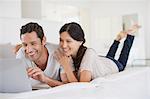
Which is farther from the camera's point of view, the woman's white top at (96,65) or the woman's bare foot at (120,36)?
the woman's bare foot at (120,36)

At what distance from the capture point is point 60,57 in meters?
1.23

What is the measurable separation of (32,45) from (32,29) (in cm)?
8

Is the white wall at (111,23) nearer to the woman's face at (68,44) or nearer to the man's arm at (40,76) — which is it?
the woman's face at (68,44)

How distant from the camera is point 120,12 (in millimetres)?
1695

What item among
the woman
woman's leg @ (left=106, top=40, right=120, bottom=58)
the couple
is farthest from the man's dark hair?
woman's leg @ (left=106, top=40, right=120, bottom=58)

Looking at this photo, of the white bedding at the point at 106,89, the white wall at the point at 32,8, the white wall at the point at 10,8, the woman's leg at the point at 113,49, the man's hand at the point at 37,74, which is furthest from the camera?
the woman's leg at the point at 113,49

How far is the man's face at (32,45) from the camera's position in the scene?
1140mm

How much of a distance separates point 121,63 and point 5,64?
79cm

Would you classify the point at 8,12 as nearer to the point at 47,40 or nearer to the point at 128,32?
the point at 47,40

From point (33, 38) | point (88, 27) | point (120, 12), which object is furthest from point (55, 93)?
point (120, 12)

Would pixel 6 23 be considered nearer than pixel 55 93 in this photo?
No

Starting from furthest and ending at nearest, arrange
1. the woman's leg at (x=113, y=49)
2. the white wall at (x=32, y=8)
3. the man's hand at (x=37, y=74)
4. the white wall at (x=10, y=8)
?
the woman's leg at (x=113, y=49) < the white wall at (x=32, y=8) < the white wall at (x=10, y=8) < the man's hand at (x=37, y=74)

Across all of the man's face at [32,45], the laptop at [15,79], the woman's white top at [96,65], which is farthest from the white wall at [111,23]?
the laptop at [15,79]

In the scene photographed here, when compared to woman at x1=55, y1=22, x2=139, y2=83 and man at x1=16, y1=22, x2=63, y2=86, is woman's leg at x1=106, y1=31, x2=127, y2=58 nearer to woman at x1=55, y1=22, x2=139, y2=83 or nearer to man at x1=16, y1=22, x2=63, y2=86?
woman at x1=55, y1=22, x2=139, y2=83
